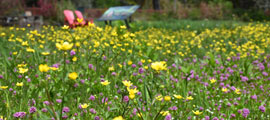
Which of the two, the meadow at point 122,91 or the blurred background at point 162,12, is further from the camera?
the blurred background at point 162,12

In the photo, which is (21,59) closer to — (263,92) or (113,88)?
(113,88)

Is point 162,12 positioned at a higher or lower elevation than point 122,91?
lower

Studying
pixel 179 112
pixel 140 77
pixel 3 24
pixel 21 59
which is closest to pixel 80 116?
pixel 179 112

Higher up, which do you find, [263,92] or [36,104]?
[36,104]

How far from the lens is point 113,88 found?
2496mm

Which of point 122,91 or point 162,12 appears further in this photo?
point 162,12

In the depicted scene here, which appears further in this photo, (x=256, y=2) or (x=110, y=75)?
(x=256, y=2)

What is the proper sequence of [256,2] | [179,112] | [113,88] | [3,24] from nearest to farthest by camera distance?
1. [179,112]
2. [113,88]
3. [3,24]
4. [256,2]

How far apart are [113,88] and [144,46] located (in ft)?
6.35

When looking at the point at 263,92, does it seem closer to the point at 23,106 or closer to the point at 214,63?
the point at 214,63

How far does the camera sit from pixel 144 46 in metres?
4.30

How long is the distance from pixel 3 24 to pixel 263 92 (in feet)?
36.5

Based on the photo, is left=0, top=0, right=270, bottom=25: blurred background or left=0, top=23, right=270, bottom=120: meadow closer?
left=0, top=23, right=270, bottom=120: meadow

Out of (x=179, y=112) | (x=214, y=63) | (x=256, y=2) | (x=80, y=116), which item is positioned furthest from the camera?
(x=256, y=2)
